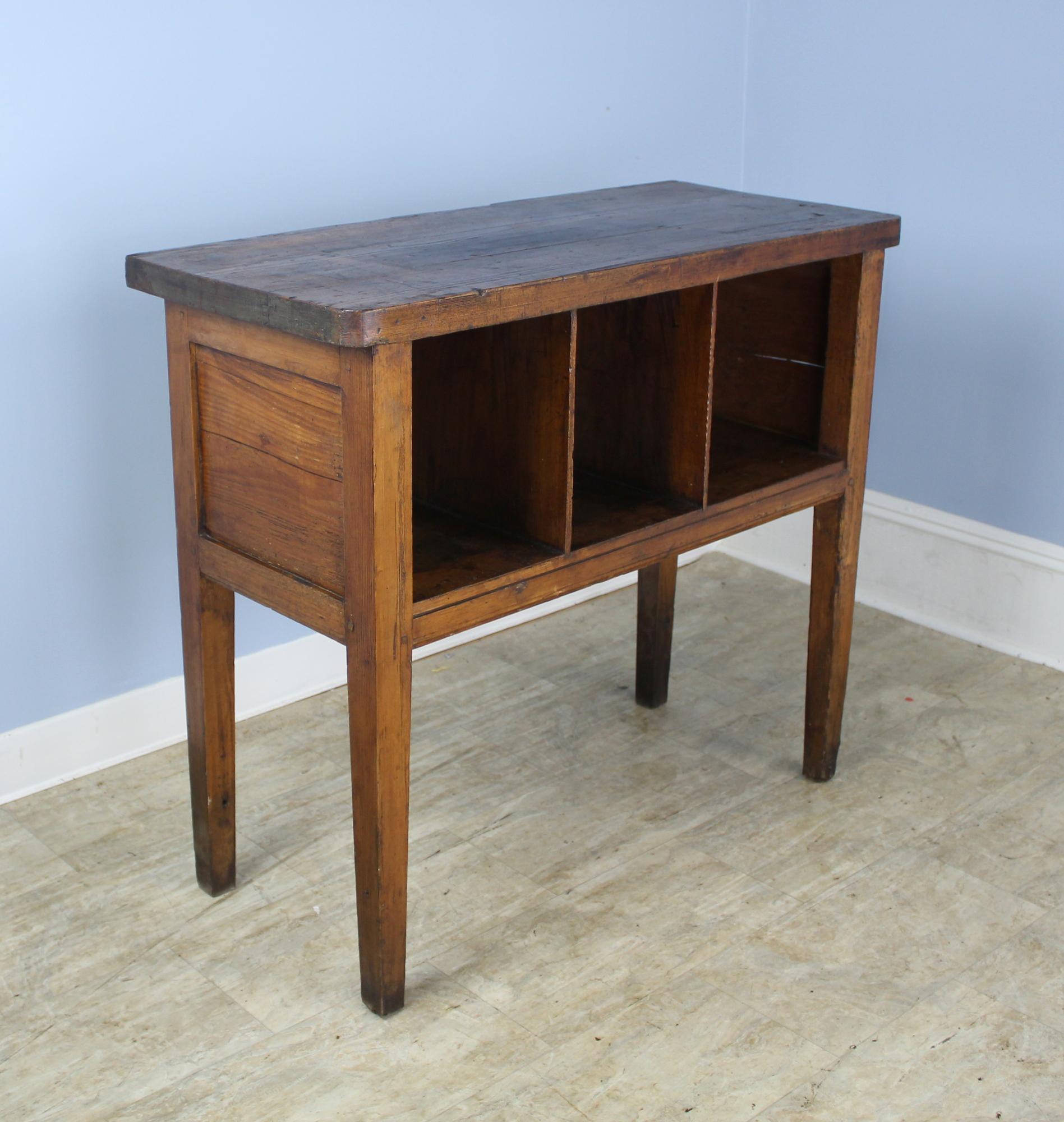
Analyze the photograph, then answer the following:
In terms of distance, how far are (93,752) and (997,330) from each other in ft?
6.42

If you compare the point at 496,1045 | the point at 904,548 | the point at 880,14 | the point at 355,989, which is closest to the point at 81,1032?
the point at 355,989

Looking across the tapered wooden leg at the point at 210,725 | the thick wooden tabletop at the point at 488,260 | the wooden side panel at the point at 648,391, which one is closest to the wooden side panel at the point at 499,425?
the thick wooden tabletop at the point at 488,260

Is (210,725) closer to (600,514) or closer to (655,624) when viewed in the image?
(600,514)

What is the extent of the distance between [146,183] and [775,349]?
1072mm

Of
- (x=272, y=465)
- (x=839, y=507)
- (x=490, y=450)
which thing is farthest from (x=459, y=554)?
(x=839, y=507)

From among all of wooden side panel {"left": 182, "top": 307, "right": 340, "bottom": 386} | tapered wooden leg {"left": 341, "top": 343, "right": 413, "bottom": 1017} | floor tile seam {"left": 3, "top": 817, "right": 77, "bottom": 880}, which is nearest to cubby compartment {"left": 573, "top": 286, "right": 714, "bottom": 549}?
tapered wooden leg {"left": 341, "top": 343, "right": 413, "bottom": 1017}

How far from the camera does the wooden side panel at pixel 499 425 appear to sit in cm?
182

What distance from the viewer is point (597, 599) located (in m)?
3.21

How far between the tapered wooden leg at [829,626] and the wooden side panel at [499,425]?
0.65 metres

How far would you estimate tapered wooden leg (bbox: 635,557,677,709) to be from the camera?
105 inches

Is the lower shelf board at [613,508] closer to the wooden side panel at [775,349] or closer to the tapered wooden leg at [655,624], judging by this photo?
the wooden side panel at [775,349]

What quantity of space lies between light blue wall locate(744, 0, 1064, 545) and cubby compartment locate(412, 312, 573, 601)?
141cm

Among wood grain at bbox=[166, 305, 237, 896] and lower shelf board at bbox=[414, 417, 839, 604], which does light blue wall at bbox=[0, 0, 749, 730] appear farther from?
lower shelf board at bbox=[414, 417, 839, 604]

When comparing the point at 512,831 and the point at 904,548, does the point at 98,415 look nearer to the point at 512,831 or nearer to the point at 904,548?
the point at 512,831
